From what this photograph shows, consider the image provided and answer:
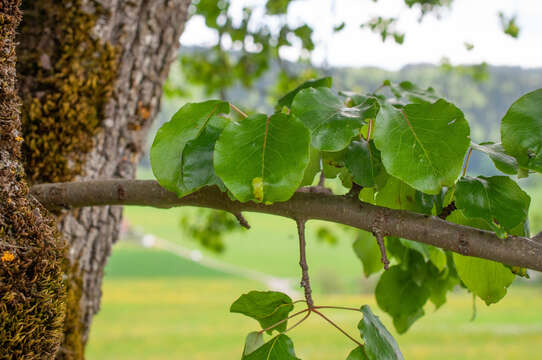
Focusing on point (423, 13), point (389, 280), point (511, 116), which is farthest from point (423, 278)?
point (423, 13)

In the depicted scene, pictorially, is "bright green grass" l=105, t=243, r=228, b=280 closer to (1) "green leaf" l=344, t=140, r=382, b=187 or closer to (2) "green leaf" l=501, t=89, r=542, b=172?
(1) "green leaf" l=344, t=140, r=382, b=187

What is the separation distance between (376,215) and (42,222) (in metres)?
0.40

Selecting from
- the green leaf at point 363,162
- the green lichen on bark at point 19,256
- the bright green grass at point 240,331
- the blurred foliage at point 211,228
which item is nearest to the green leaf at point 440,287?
the green leaf at point 363,162

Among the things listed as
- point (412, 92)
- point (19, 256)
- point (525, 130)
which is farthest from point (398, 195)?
point (19, 256)

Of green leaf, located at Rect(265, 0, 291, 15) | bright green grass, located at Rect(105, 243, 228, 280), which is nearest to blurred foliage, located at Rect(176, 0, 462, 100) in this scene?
green leaf, located at Rect(265, 0, 291, 15)

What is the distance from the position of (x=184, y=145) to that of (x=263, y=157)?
11 cm

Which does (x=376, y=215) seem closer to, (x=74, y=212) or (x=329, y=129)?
(x=329, y=129)

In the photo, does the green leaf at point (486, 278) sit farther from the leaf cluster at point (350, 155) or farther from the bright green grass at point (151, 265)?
the bright green grass at point (151, 265)

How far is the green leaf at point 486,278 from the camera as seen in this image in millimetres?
634

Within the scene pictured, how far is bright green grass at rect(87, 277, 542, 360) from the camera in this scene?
6922 mm

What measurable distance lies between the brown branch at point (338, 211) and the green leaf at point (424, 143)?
0.33 feet

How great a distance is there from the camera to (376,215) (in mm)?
546

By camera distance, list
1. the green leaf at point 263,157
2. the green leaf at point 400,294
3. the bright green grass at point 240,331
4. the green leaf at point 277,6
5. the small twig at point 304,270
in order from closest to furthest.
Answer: the green leaf at point 263,157, the small twig at point 304,270, the green leaf at point 400,294, the green leaf at point 277,6, the bright green grass at point 240,331

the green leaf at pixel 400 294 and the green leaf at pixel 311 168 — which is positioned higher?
the green leaf at pixel 311 168
